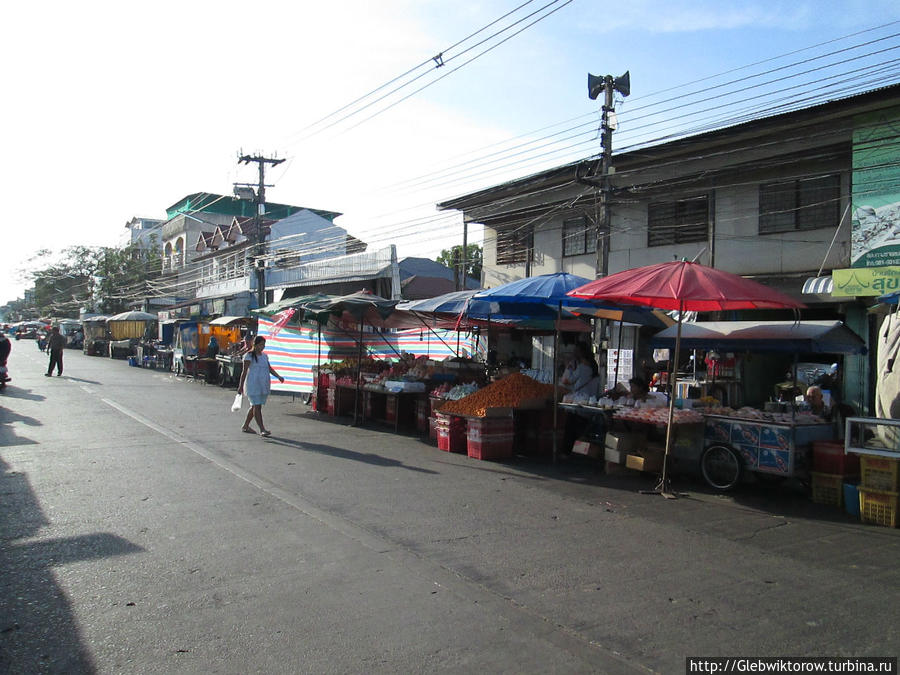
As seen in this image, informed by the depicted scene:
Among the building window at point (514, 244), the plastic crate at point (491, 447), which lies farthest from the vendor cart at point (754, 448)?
the building window at point (514, 244)

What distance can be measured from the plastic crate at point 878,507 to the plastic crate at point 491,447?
4950 millimetres

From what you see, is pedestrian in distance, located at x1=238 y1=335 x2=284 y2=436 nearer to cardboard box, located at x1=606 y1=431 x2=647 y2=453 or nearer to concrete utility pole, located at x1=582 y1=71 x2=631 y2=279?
cardboard box, located at x1=606 y1=431 x2=647 y2=453

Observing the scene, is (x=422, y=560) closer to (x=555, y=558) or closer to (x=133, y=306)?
(x=555, y=558)

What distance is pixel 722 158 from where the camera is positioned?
16.4 m

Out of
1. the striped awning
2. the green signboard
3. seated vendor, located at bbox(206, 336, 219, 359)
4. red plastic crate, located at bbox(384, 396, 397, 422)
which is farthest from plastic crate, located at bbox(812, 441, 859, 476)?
seated vendor, located at bbox(206, 336, 219, 359)

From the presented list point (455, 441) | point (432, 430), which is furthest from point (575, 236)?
point (455, 441)

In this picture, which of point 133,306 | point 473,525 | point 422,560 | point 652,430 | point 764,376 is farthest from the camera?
point 133,306

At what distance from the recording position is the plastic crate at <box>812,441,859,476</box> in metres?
7.59

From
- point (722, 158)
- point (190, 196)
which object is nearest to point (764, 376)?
point (722, 158)

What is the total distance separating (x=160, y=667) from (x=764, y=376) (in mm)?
15478

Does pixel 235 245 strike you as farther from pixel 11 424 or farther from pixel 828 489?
pixel 828 489

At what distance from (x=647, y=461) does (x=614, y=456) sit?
559 millimetres

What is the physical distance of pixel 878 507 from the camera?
6844mm

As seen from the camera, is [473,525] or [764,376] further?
[764,376]
